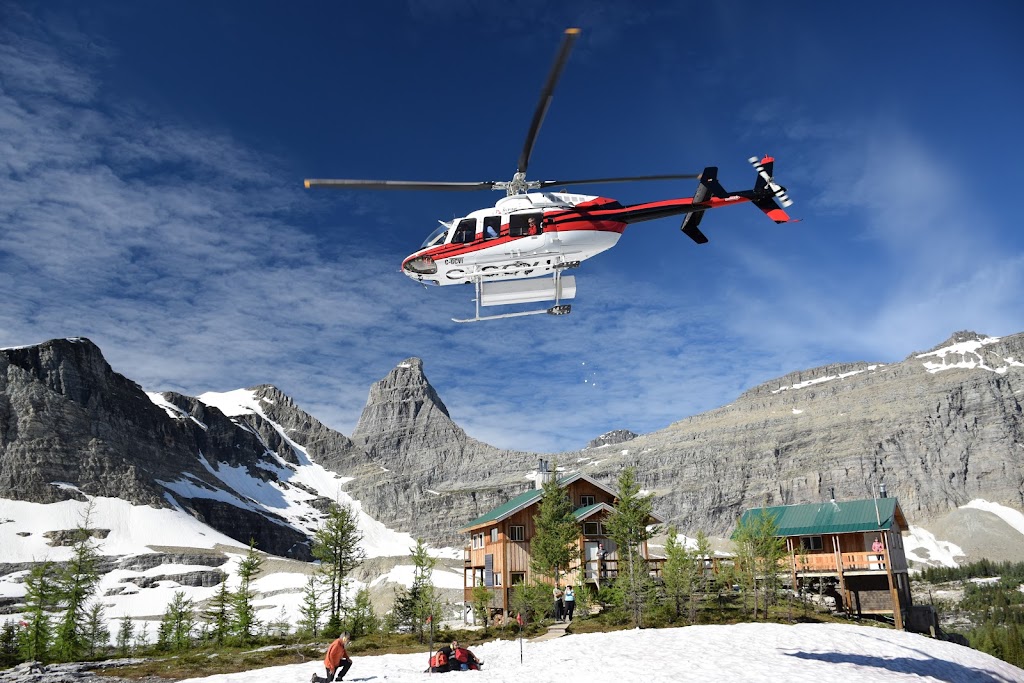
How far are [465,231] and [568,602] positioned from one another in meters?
19.3

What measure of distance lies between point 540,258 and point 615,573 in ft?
83.8

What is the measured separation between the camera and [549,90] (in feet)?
57.4

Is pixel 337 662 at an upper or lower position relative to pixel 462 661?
upper

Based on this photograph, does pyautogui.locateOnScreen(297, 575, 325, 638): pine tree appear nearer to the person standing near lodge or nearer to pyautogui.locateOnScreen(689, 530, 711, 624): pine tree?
the person standing near lodge

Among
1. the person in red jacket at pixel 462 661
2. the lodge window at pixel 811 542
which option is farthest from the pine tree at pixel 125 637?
→ the lodge window at pixel 811 542

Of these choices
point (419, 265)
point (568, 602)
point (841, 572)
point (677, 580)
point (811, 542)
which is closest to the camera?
point (419, 265)

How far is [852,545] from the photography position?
43.0m

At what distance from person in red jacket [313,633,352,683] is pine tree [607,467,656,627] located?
15.8 meters

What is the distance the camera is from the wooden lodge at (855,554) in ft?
137

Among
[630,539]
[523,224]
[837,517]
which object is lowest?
[630,539]

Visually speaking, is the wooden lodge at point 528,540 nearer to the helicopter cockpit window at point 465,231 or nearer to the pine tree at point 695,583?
the pine tree at point 695,583

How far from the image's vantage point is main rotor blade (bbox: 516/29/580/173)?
16138 mm

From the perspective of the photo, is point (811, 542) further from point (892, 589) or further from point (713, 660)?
point (713, 660)

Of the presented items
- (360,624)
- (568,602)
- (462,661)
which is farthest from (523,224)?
(360,624)
